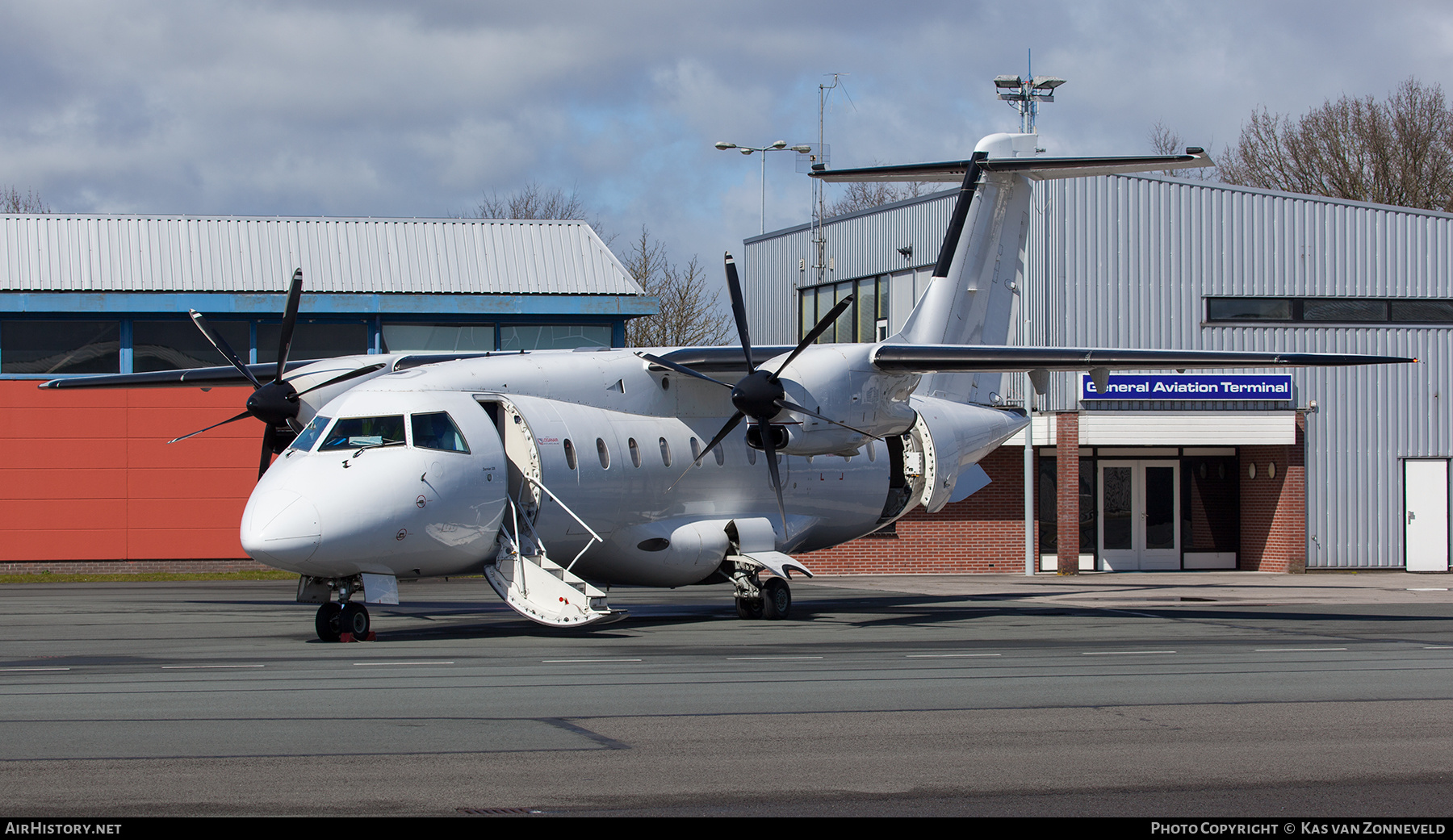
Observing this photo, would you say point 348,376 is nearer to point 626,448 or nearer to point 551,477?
point 551,477

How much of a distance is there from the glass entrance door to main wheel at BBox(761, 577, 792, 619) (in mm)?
17519

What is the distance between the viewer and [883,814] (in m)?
7.26

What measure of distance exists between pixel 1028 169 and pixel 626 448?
9.32 m

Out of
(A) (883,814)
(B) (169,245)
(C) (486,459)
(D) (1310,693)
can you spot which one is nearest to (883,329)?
(B) (169,245)

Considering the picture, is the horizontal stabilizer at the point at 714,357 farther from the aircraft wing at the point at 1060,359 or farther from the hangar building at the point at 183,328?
the hangar building at the point at 183,328

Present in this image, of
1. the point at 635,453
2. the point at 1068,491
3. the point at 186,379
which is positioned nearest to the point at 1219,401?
the point at 1068,491

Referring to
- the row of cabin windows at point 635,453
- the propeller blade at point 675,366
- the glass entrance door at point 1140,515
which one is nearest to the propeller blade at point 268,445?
the row of cabin windows at point 635,453

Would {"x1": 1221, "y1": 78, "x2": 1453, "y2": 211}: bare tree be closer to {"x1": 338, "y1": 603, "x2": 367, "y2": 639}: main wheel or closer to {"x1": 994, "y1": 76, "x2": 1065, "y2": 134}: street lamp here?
{"x1": 994, "y1": 76, "x2": 1065, "y2": 134}: street lamp

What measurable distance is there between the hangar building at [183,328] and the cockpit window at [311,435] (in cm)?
1766

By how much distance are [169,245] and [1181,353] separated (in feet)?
90.9

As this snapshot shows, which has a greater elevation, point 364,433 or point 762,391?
point 762,391

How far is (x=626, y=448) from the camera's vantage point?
2011cm

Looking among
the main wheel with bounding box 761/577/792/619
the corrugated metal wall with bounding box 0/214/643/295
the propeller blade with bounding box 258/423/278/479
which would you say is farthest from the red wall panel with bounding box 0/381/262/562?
the main wheel with bounding box 761/577/792/619

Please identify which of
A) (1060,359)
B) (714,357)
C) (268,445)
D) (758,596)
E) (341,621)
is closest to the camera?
(341,621)
